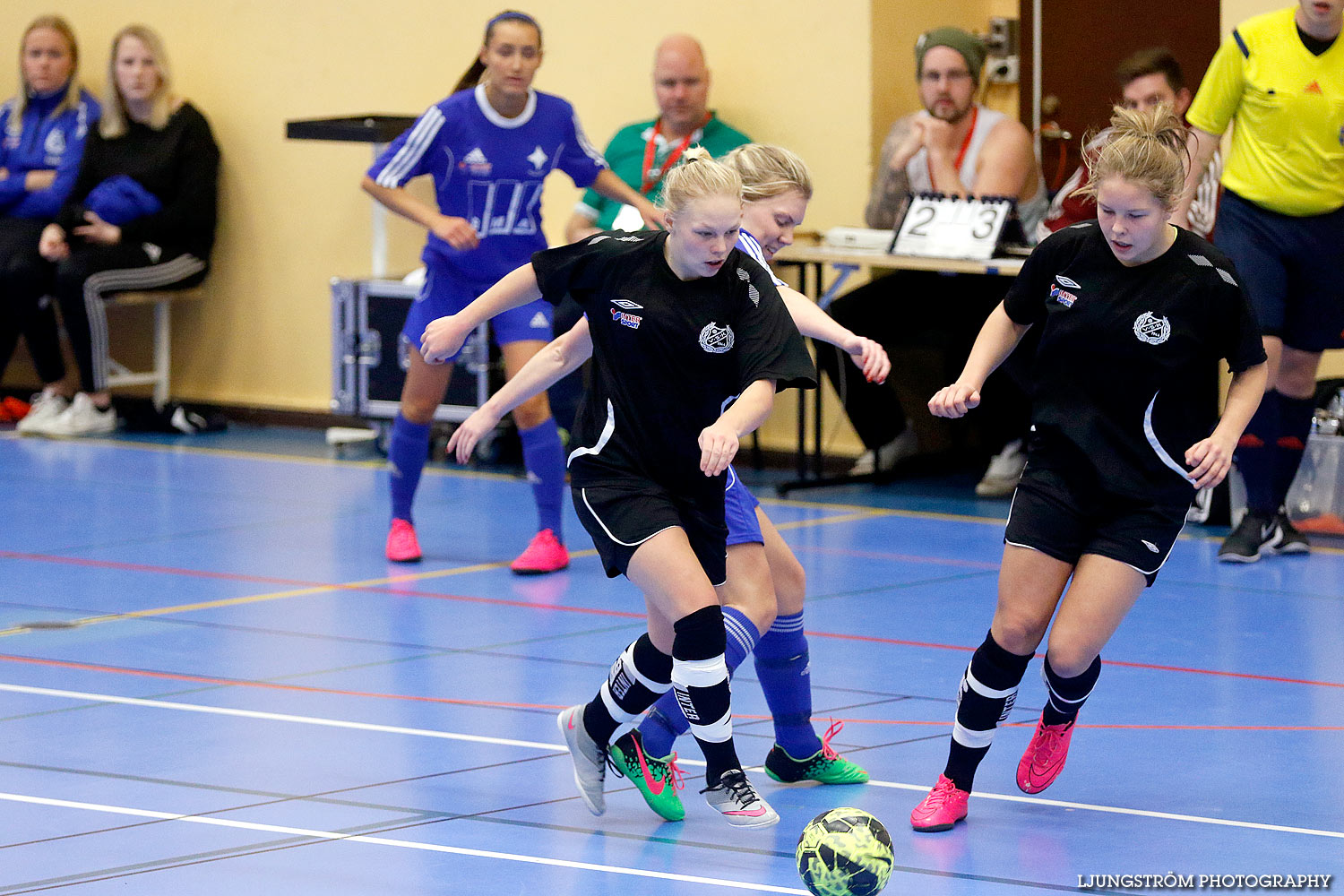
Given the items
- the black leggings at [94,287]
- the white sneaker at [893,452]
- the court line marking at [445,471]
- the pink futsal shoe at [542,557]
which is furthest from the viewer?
the black leggings at [94,287]

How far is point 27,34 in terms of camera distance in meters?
11.3

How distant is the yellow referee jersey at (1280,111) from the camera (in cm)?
695

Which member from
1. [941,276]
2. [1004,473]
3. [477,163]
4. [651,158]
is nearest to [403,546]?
[477,163]

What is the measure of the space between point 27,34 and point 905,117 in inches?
213

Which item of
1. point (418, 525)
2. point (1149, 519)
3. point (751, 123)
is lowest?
point (418, 525)

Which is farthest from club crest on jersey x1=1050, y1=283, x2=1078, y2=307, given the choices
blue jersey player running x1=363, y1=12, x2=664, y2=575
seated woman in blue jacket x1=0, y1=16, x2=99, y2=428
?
seated woman in blue jacket x1=0, y1=16, x2=99, y2=428

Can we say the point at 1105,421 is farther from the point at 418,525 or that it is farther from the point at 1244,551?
the point at 418,525

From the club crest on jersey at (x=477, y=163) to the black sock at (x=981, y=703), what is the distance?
368 cm

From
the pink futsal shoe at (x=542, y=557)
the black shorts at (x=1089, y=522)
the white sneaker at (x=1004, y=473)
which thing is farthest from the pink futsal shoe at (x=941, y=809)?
the white sneaker at (x=1004, y=473)

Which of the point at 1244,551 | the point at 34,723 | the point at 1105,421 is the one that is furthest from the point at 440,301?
the point at 1105,421

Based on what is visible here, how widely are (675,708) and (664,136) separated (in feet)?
17.3

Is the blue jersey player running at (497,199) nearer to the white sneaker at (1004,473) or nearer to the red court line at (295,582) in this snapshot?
the red court line at (295,582)

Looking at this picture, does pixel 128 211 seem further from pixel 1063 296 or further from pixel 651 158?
pixel 1063 296

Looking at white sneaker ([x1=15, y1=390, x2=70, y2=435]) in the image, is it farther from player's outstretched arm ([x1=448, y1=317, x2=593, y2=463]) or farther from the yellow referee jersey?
player's outstretched arm ([x1=448, y1=317, x2=593, y2=463])
